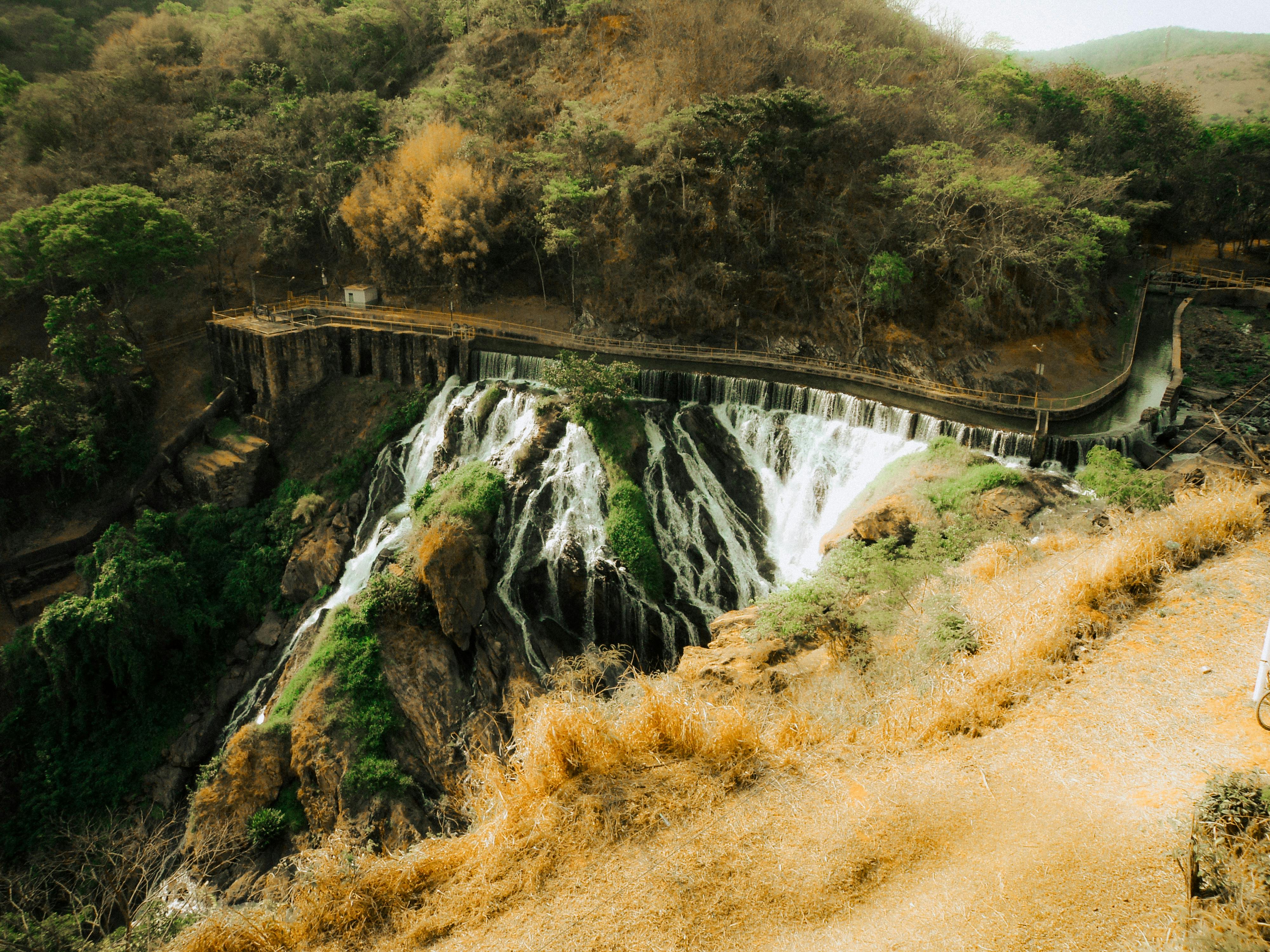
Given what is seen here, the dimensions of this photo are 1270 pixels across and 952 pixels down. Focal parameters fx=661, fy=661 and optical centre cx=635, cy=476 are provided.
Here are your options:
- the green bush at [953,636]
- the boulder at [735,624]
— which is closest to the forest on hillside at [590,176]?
the boulder at [735,624]

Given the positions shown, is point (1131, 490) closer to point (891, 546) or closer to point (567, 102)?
point (891, 546)

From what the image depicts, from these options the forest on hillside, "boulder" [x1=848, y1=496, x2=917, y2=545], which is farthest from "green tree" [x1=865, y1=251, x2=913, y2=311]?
"boulder" [x1=848, y1=496, x2=917, y2=545]

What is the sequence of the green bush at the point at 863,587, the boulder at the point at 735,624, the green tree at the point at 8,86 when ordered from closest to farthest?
the green bush at the point at 863,587 < the boulder at the point at 735,624 < the green tree at the point at 8,86

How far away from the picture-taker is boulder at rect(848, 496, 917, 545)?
53.6ft

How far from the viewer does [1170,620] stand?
27.1ft

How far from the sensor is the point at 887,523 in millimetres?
16594

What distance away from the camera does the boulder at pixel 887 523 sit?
53.6ft

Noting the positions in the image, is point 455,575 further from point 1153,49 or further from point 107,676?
point 1153,49

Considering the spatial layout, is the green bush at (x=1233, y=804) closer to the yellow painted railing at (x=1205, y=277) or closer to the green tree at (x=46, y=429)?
the green tree at (x=46, y=429)

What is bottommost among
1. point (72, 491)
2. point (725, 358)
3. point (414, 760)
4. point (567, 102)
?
point (414, 760)

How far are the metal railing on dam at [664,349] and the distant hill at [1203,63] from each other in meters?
45.3

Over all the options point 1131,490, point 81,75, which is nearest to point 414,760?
point 1131,490

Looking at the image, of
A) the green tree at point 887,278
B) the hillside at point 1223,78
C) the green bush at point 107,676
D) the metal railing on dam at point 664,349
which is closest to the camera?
the green bush at point 107,676

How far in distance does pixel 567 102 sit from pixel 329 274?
15110mm
